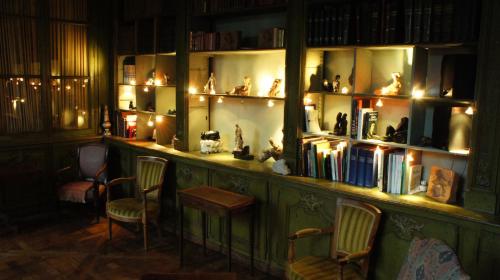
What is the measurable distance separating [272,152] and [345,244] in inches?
51.2

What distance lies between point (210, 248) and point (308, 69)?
215cm

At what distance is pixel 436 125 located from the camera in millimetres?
3449

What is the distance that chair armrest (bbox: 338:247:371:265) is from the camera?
3057mm

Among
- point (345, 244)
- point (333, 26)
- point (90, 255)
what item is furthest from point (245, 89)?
point (90, 255)

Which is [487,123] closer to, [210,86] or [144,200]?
[210,86]

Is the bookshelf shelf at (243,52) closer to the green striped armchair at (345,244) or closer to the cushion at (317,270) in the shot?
the green striped armchair at (345,244)

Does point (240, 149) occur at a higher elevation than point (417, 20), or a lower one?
lower

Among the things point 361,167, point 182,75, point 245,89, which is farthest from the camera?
point 182,75

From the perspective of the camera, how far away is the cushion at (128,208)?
4.73 metres

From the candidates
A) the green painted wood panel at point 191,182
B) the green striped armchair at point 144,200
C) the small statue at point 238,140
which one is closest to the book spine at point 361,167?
the small statue at point 238,140

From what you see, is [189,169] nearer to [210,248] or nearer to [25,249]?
[210,248]

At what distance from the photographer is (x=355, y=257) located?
3.13 meters

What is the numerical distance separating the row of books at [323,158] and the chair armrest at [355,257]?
2.72 feet

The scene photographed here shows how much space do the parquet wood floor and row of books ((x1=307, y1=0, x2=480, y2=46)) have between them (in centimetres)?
229
